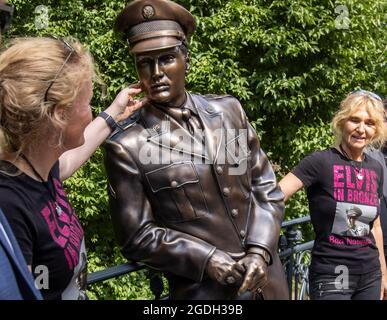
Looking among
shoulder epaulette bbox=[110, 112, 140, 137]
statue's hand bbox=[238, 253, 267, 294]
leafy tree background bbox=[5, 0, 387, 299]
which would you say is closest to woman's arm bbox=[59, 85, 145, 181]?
shoulder epaulette bbox=[110, 112, 140, 137]

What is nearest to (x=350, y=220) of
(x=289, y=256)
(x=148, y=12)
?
(x=289, y=256)

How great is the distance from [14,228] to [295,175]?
6.15ft

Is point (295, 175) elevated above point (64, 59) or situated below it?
below

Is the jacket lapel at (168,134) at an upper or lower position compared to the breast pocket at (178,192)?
upper

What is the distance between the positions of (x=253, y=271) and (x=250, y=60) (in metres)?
6.25

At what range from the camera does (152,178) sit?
2.06 metres

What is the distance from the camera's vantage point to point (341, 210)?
289 centimetres

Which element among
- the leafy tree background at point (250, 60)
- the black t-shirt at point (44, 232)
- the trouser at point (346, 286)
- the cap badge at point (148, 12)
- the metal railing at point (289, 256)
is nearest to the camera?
the black t-shirt at point (44, 232)

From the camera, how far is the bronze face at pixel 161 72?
6.84 feet

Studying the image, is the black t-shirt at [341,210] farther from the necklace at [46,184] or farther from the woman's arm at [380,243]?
the necklace at [46,184]

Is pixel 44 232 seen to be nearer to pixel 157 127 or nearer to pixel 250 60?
pixel 157 127

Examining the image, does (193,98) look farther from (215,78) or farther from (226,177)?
(215,78)

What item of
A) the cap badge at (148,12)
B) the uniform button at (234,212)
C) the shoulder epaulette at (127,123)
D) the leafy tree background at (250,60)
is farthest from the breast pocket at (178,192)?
the leafy tree background at (250,60)

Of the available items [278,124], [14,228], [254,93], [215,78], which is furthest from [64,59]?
[278,124]
